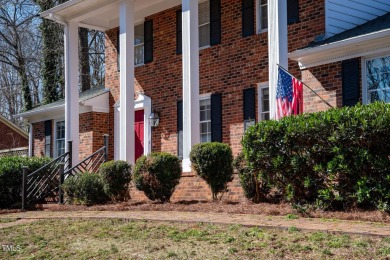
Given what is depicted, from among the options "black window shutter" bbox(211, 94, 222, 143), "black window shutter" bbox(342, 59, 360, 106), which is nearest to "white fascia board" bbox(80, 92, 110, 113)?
"black window shutter" bbox(211, 94, 222, 143)

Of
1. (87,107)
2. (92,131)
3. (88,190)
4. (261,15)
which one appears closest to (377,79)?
(261,15)

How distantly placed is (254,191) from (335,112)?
2691 millimetres

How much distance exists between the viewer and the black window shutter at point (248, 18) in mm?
14555

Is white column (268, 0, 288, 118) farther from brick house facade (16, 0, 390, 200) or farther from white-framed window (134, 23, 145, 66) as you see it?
white-framed window (134, 23, 145, 66)

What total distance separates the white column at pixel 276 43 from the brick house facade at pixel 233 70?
28.1 inches

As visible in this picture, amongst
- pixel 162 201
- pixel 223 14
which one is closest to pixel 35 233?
pixel 162 201

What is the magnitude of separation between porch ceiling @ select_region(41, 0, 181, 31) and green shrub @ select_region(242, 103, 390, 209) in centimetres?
789

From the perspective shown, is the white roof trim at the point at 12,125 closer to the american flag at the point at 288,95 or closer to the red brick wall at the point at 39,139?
the red brick wall at the point at 39,139

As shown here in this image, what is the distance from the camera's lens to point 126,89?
14984mm

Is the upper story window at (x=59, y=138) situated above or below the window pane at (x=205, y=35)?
below

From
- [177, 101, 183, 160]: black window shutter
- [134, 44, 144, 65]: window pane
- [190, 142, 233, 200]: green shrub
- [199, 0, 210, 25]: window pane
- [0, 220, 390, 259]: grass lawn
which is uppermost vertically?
[199, 0, 210, 25]: window pane

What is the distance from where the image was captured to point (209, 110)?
15.7m

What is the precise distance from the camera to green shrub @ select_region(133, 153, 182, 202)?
11914mm

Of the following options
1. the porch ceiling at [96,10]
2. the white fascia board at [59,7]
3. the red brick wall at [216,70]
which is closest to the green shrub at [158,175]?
the red brick wall at [216,70]
